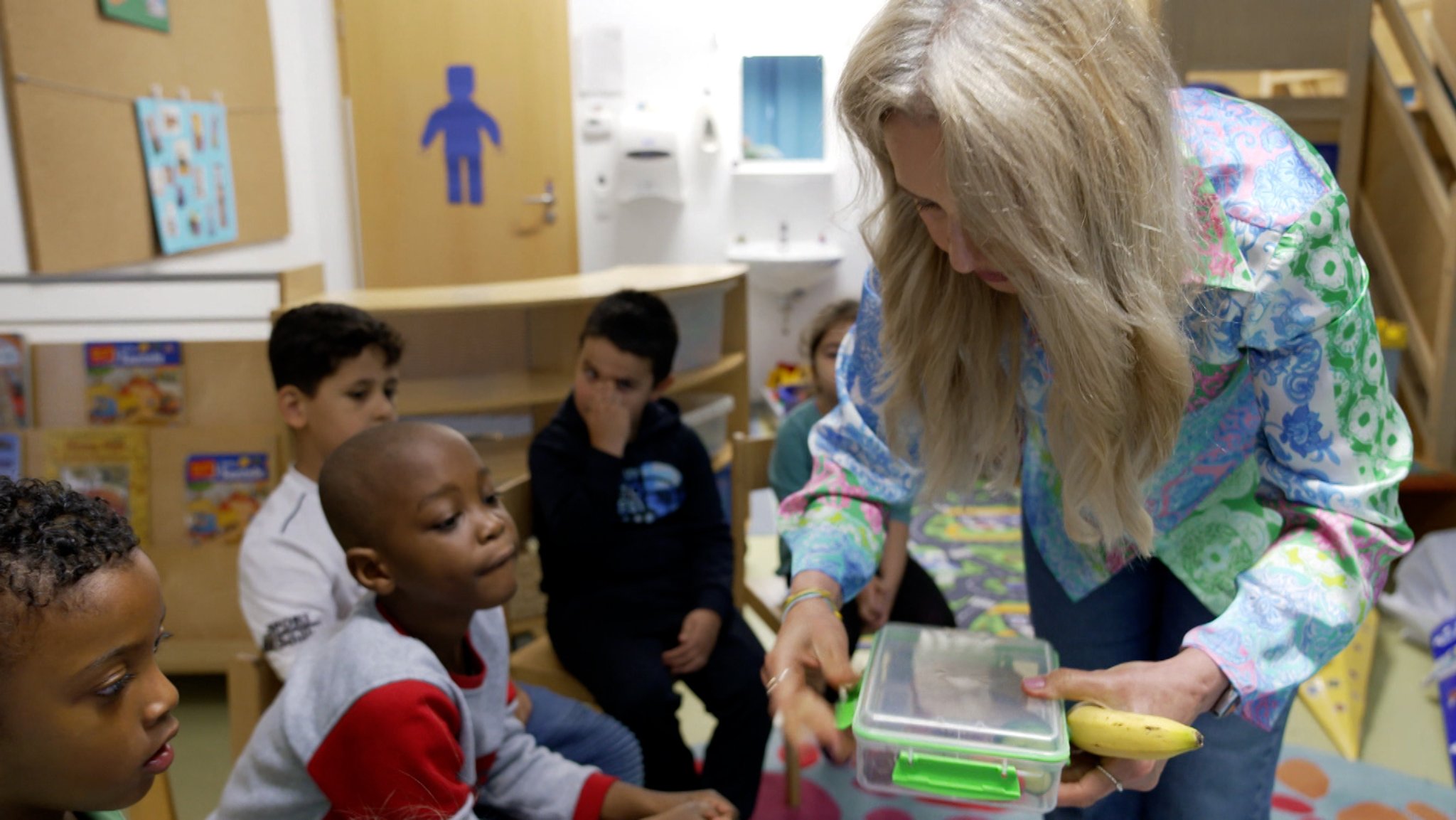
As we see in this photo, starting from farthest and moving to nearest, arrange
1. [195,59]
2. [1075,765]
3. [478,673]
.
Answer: [195,59]
[478,673]
[1075,765]

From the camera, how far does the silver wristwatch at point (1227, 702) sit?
0.63 meters

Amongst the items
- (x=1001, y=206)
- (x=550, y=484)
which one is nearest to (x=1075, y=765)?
(x=1001, y=206)

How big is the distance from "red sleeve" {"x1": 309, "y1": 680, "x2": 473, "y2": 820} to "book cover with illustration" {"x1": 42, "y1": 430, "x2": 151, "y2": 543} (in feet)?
2.56

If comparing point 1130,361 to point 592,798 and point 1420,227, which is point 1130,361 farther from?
point 1420,227

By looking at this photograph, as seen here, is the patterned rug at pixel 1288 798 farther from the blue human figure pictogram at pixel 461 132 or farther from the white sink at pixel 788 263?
the white sink at pixel 788 263

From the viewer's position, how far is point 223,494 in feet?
5.18

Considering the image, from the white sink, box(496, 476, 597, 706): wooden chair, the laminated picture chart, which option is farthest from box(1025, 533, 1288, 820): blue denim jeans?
the white sink

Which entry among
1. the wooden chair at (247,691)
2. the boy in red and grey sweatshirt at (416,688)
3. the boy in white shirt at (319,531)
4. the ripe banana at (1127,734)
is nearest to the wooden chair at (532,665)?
the boy in white shirt at (319,531)

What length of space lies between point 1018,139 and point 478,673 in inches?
27.6

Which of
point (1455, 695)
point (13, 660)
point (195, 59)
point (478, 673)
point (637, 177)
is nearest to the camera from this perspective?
point (13, 660)

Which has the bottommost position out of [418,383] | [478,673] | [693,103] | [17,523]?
[478,673]

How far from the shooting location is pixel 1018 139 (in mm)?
550

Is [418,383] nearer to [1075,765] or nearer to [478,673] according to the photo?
[478,673]

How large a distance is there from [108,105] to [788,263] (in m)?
1.77
